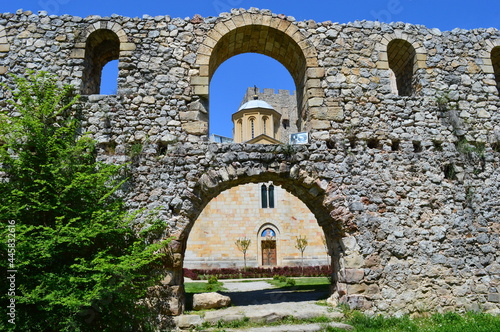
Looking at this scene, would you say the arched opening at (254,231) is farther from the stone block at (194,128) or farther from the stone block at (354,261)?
the stone block at (354,261)

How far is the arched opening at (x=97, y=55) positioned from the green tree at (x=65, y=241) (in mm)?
1420

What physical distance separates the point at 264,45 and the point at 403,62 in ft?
12.6

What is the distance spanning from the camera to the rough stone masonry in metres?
7.60

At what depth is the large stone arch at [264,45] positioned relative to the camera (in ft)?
27.3

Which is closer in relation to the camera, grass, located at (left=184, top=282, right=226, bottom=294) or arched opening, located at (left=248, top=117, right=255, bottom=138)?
grass, located at (left=184, top=282, right=226, bottom=294)

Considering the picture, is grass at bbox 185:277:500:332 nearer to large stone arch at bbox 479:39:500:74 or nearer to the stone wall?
large stone arch at bbox 479:39:500:74

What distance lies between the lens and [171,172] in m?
7.70

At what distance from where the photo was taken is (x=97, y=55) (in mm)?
9141

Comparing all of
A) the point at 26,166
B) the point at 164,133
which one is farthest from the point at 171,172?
the point at 26,166

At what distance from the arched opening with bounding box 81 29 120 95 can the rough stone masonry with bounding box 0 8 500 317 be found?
5cm

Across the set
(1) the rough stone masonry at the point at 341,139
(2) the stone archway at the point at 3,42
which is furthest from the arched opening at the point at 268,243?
(2) the stone archway at the point at 3,42

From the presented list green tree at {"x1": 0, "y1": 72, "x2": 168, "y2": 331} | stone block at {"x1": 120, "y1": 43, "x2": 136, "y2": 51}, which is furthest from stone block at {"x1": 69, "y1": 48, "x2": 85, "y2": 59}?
green tree at {"x1": 0, "y1": 72, "x2": 168, "y2": 331}

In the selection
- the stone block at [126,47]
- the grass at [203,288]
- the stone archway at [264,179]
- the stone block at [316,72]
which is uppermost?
the stone block at [126,47]

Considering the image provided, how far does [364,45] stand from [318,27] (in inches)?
48.9
